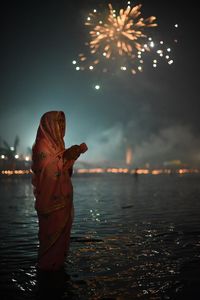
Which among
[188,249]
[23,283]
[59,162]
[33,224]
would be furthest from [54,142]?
[33,224]

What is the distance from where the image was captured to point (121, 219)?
20.5 m

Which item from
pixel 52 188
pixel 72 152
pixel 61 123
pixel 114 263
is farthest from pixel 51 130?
pixel 114 263

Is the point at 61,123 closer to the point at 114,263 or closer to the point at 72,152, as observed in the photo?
the point at 72,152

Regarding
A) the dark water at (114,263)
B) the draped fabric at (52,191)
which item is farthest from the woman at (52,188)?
the dark water at (114,263)

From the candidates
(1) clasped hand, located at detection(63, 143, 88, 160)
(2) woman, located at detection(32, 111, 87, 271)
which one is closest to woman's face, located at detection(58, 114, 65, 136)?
(2) woman, located at detection(32, 111, 87, 271)

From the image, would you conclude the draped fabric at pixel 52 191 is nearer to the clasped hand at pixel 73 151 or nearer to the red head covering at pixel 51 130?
the red head covering at pixel 51 130

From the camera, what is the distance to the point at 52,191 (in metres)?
7.96

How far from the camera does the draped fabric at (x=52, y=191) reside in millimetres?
7984

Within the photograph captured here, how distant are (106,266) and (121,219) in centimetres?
1077

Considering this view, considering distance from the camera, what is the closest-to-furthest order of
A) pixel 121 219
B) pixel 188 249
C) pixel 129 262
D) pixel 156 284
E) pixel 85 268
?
pixel 156 284 < pixel 85 268 < pixel 129 262 < pixel 188 249 < pixel 121 219

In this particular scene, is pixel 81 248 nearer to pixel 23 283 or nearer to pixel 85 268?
pixel 85 268

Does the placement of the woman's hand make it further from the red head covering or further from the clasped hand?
the red head covering

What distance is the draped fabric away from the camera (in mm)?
7984

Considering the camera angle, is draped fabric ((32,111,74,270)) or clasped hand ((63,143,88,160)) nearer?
draped fabric ((32,111,74,270))
